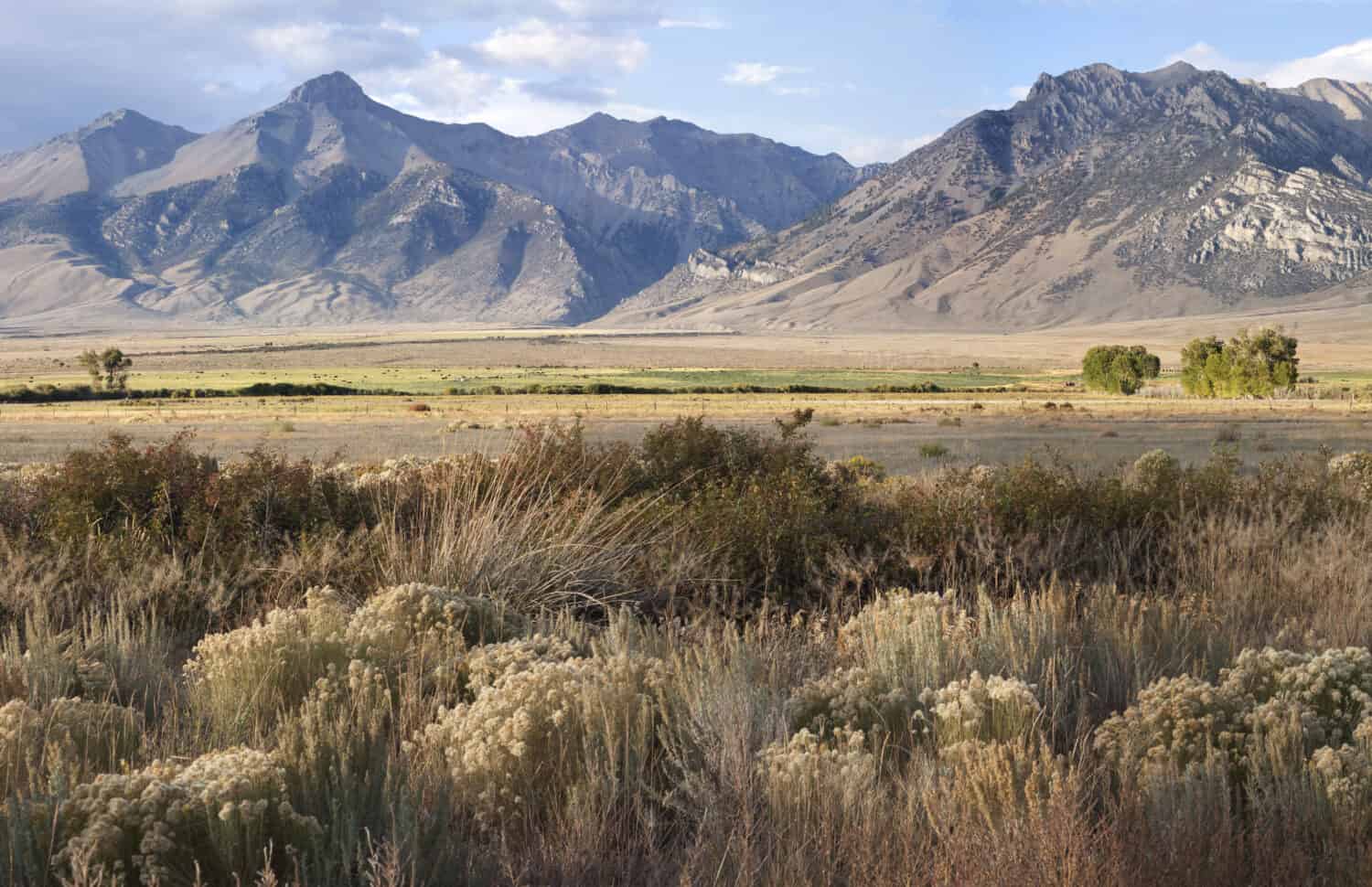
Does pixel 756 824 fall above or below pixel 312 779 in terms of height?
below

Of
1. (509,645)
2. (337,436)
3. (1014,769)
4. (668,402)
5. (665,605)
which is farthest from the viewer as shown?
(668,402)

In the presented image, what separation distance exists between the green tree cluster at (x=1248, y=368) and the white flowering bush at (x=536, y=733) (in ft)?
295

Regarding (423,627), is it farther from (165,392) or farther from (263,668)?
(165,392)

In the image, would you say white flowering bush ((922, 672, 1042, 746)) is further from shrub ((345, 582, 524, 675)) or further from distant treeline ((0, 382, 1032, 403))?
distant treeline ((0, 382, 1032, 403))

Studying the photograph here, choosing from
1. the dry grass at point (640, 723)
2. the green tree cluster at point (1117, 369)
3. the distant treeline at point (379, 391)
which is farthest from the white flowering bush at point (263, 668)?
the green tree cluster at point (1117, 369)

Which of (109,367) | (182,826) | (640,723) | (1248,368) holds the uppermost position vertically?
(109,367)

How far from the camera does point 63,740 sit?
15.8ft

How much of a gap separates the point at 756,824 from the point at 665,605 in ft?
16.9

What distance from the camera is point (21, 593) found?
8852 millimetres

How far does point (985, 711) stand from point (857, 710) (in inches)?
22.2

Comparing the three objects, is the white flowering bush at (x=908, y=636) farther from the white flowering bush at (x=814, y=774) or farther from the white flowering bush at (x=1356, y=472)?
the white flowering bush at (x=1356, y=472)

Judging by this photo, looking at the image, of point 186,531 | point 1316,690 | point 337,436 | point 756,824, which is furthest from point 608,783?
point 337,436

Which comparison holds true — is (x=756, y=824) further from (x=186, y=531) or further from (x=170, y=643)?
(x=186, y=531)

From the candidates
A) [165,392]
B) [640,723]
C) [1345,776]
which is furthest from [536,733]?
[165,392]
